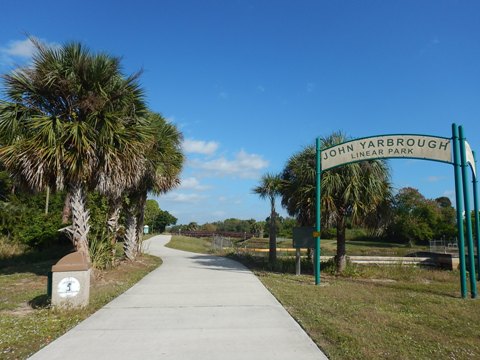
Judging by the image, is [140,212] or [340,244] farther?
[140,212]

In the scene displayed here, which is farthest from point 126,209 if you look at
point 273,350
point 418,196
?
point 418,196

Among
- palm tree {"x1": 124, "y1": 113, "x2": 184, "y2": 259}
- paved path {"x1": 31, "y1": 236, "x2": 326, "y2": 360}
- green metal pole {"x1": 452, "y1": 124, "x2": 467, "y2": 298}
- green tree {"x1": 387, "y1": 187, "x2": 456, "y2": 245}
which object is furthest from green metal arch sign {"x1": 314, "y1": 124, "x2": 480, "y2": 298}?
green tree {"x1": 387, "y1": 187, "x2": 456, "y2": 245}

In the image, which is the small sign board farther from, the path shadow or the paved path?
the paved path

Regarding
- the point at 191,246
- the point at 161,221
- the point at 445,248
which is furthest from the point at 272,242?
the point at 161,221

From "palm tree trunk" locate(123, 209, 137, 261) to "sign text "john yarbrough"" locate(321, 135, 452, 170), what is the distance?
9309 mm

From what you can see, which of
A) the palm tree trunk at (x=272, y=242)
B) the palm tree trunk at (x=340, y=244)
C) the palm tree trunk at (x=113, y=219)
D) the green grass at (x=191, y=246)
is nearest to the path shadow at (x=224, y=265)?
the palm tree trunk at (x=272, y=242)

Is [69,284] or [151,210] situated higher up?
[151,210]

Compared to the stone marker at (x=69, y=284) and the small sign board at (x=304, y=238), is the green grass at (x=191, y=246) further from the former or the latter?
the stone marker at (x=69, y=284)

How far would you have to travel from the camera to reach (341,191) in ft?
47.0

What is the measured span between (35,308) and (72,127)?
4.96 metres

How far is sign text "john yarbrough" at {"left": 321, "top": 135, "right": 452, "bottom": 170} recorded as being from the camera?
11359 mm

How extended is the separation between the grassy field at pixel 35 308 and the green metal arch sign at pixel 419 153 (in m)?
5.80

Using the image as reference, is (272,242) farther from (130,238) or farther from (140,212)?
(140,212)

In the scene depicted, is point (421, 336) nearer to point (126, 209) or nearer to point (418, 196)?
point (126, 209)
